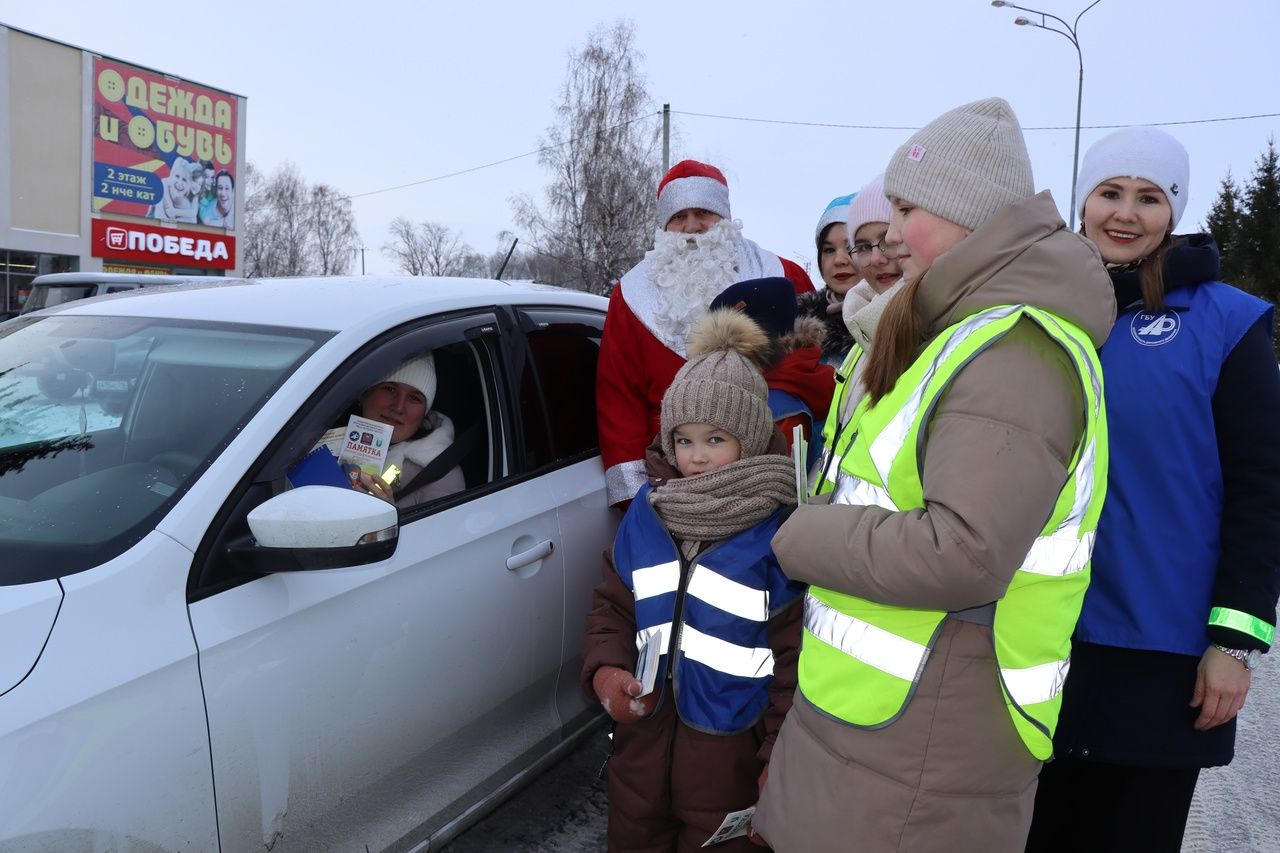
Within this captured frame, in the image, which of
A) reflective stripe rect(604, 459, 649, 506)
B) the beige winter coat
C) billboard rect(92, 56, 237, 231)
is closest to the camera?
the beige winter coat

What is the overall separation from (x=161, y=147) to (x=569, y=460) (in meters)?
28.0

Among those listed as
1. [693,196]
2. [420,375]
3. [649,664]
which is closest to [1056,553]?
[649,664]

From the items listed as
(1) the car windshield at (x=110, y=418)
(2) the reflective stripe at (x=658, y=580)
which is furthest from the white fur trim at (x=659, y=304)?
(1) the car windshield at (x=110, y=418)

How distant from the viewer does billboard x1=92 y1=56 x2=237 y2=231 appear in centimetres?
2480

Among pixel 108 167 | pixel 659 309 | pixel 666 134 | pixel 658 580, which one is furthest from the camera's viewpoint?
pixel 666 134

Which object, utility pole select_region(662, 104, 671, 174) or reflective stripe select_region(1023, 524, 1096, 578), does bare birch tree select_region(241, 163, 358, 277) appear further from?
reflective stripe select_region(1023, 524, 1096, 578)

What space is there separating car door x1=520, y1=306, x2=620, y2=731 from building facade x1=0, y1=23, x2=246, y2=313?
78.1 feet

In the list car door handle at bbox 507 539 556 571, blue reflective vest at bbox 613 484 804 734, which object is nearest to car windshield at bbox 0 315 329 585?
car door handle at bbox 507 539 556 571

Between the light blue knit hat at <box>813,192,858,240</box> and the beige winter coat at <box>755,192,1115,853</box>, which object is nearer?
the beige winter coat at <box>755,192,1115,853</box>

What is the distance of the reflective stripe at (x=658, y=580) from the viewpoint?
211cm

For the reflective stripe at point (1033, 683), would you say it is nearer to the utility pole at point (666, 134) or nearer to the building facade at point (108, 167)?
the building facade at point (108, 167)

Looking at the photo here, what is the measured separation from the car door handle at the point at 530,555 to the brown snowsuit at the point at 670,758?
10.1 inches

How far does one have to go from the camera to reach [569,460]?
286cm

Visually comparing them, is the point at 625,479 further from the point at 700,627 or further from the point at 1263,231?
the point at 1263,231
